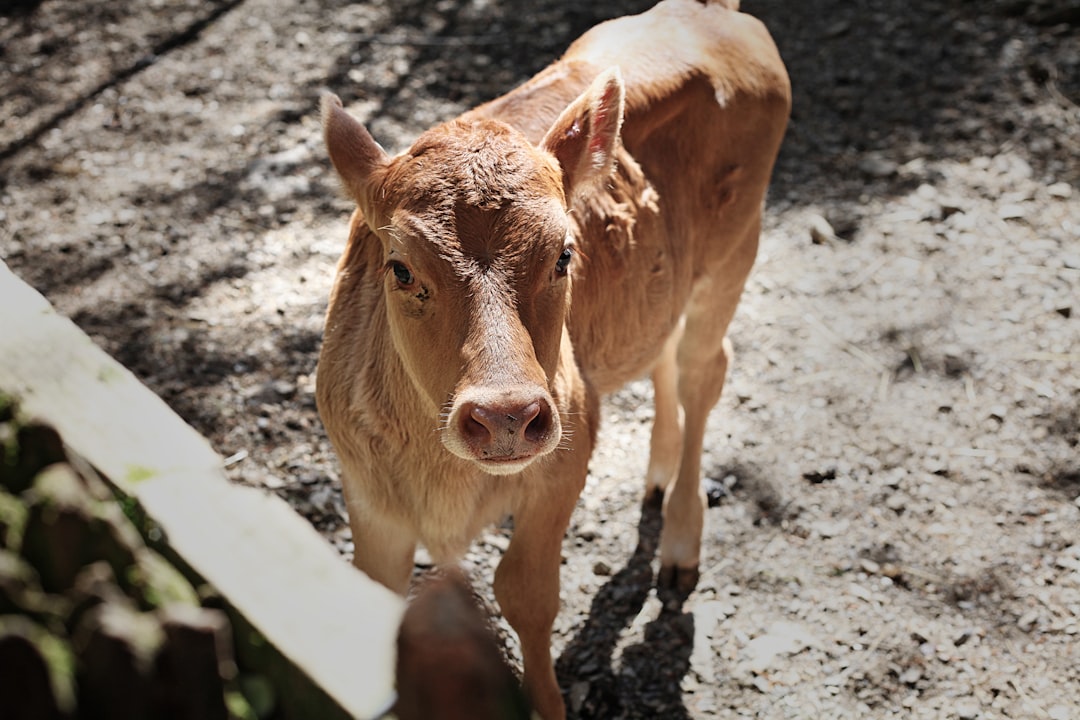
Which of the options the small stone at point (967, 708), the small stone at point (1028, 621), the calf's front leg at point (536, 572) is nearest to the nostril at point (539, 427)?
the calf's front leg at point (536, 572)

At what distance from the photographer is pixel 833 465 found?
16.2 ft

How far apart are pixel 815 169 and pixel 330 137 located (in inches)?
172

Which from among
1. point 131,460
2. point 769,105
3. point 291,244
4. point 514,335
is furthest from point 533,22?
point 131,460

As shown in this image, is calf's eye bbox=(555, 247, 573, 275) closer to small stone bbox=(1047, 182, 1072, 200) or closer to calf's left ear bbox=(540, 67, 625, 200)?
calf's left ear bbox=(540, 67, 625, 200)

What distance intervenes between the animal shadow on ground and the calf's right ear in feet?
6.91

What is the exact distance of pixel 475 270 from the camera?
2.78m

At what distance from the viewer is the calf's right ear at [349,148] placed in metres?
3.11

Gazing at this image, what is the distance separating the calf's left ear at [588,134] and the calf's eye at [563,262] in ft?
1.08

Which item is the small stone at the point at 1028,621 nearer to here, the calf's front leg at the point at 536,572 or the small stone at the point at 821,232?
the calf's front leg at the point at 536,572

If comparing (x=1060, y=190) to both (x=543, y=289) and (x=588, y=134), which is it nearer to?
(x=588, y=134)

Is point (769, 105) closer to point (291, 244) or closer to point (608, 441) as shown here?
point (608, 441)

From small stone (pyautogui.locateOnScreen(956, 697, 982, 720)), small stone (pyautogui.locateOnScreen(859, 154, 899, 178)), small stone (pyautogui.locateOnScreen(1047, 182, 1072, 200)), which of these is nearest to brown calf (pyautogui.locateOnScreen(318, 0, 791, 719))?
small stone (pyautogui.locateOnScreen(956, 697, 982, 720))

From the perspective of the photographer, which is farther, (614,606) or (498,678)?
(614,606)

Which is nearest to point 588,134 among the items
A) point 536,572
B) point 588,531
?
point 536,572
